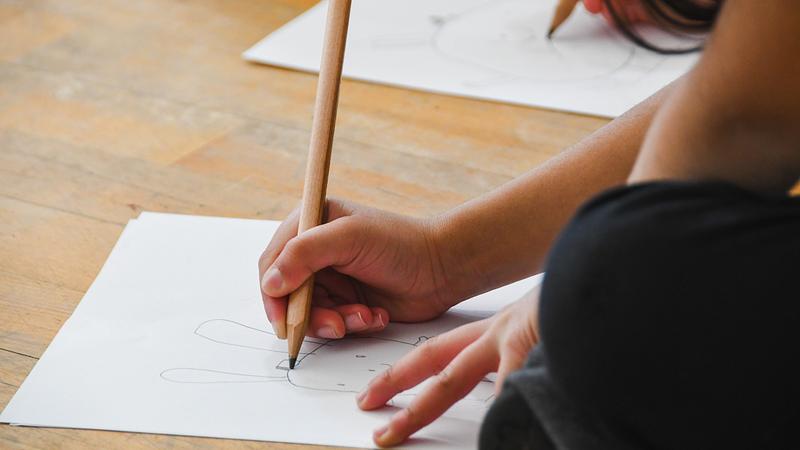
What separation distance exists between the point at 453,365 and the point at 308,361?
0.37 ft

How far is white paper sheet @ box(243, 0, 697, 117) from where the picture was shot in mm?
972

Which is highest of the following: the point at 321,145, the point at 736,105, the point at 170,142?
the point at 736,105

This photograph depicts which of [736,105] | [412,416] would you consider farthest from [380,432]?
[736,105]

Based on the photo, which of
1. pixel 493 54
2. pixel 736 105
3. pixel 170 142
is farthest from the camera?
pixel 493 54

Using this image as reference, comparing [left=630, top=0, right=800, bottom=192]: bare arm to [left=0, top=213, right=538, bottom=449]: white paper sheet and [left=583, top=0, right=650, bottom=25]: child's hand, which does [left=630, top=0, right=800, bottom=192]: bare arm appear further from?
[left=583, top=0, right=650, bottom=25]: child's hand

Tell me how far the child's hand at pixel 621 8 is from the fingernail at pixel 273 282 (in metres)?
0.63

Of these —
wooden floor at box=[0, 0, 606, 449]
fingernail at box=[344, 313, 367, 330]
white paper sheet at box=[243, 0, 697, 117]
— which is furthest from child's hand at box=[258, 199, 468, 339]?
white paper sheet at box=[243, 0, 697, 117]

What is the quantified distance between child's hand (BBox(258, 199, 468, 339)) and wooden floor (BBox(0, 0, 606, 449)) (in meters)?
0.15

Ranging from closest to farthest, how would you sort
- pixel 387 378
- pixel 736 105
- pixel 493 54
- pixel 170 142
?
1. pixel 736 105
2. pixel 387 378
3. pixel 170 142
4. pixel 493 54

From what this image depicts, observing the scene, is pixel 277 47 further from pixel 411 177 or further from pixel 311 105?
pixel 411 177

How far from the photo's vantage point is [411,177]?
0.84m

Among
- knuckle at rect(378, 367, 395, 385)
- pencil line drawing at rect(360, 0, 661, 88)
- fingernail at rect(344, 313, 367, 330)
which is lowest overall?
fingernail at rect(344, 313, 367, 330)

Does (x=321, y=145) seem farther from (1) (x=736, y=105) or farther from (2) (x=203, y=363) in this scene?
(1) (x=736, y=105)

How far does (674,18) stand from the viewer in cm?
108
